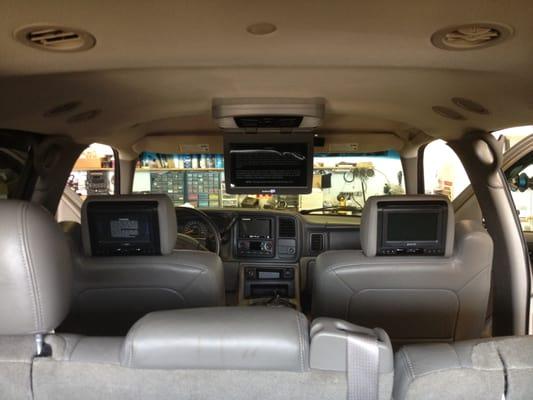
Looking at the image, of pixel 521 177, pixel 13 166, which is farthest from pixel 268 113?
pixel 521 177

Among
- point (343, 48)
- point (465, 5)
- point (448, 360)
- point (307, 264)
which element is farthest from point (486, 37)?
point (307, 264)

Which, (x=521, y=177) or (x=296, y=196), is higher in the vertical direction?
(x=521, y=177)

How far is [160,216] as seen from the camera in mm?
2078

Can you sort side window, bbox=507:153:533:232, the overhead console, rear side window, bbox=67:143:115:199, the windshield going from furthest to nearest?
rear side window, bbox=67:143:115:199 → the windshield → side window, bbox=507:153:533:232 → the overhead console

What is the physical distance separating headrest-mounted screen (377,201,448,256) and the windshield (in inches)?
75.5

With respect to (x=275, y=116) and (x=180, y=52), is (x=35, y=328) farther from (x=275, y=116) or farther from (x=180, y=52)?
(x=275, y=116)

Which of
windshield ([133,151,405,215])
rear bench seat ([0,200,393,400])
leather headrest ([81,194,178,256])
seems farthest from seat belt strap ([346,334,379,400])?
windshield ([133,151,405,215])

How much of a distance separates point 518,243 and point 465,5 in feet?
7.10

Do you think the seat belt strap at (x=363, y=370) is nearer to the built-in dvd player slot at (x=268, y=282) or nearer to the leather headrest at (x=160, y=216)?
the leather headrest at (x=160, y=216)

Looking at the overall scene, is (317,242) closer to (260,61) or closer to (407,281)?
(407,281)

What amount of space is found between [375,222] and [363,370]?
1213 mm

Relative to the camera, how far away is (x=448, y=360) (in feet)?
3.28

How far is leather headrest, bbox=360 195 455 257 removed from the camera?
2137mm

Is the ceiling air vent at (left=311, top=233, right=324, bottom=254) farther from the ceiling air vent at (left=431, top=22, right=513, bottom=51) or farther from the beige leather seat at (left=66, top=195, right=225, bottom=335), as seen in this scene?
the ceiling air vent at (left=431, top=22, right=513, bottom=51)
